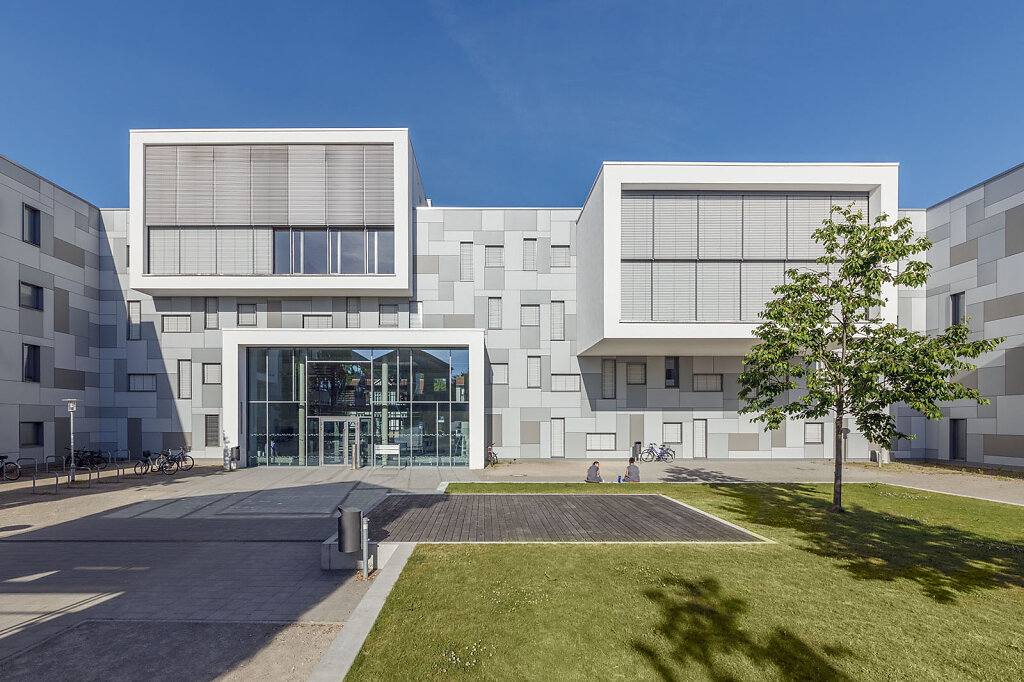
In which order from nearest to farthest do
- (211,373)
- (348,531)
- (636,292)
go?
1. (348,531)
2. (636,292)
3. (211,373)

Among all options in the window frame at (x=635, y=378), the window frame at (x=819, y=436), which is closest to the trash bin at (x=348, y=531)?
the window frame at (x=635, y=378)

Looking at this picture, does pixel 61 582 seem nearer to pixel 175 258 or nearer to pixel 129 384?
pixel 175 258

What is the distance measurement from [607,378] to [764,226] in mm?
10886

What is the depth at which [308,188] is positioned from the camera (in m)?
25.1

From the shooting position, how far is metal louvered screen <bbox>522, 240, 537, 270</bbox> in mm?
26938

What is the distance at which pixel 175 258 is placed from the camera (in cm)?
2517

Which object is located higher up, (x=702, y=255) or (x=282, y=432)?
(x=702, y=255)

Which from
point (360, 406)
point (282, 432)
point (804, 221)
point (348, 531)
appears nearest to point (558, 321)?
point (360, 406)

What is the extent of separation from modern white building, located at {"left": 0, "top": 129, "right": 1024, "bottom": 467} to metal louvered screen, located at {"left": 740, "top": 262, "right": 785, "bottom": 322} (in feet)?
0.30

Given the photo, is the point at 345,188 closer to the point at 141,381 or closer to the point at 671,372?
the point at 141,381

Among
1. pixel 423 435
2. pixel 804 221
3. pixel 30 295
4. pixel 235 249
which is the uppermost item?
pixel 804 221

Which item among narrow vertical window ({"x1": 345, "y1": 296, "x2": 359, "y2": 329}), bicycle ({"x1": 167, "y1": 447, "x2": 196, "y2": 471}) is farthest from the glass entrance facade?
narrow vertical window ({"x1": 345, "y1": 296, "x2": 359, "y2": 329})

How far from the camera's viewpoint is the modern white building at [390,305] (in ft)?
71.5

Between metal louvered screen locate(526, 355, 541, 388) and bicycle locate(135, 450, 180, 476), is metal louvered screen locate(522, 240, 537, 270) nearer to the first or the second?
metal louvered screen locate(526, 355, 541, 388)
